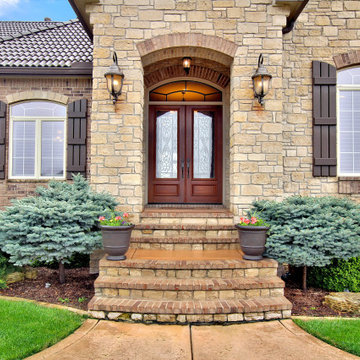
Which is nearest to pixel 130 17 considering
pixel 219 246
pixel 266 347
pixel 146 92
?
pixel 146 92

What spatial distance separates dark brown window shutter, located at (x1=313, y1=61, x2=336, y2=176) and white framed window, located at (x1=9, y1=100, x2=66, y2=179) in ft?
17.6

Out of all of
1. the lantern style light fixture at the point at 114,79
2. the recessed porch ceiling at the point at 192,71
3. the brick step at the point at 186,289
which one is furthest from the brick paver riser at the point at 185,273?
the recessed porch ceiling at the point at 192,71

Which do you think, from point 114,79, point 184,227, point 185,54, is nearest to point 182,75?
point 185,54

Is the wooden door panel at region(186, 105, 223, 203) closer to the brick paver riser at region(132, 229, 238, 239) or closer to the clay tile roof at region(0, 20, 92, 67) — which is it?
the brick paver riser at region(132, 229, 238, 239)

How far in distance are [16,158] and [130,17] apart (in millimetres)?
3991

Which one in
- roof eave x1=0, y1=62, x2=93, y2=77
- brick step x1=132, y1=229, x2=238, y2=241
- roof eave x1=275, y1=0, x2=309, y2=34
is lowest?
brick step x1=132, y1=229, x2=238, y2=241

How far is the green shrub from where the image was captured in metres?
4.54

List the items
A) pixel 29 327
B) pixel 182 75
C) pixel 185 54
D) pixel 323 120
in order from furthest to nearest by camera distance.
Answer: pixel 182 75
pixel 323 120
pixel 185 54
pixel 29 327

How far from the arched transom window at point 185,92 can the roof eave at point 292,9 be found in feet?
6.63

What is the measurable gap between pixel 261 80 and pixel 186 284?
140 inches

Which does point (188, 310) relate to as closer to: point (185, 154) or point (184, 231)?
point (184, 231)

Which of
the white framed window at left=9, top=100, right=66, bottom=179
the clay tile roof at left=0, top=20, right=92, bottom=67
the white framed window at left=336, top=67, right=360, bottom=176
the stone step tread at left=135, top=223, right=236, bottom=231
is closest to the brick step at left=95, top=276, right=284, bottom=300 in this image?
the stone step tread at left=135, top=223, right=236, bottom=231

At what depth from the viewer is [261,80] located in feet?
17.4

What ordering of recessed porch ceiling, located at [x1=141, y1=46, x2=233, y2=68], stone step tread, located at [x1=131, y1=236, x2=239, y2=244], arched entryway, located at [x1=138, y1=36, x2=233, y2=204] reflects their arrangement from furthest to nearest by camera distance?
arched entryway, located at [x1=138, y1=36, x2=233, y2=204], recessed porch ceiling, located at [x1=141, y1=46, x2=233, y2=68], stone step tread, located at [x1=131, y1=236, x2=239, y2=244]
